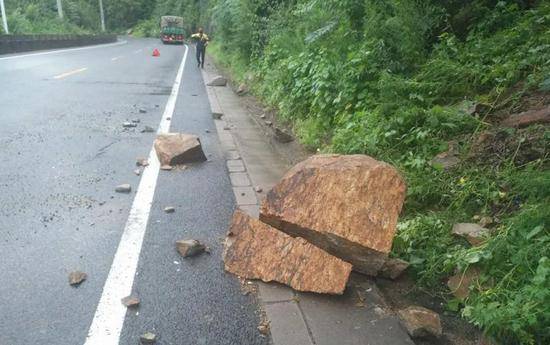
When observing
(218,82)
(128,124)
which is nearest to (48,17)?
(218,82)

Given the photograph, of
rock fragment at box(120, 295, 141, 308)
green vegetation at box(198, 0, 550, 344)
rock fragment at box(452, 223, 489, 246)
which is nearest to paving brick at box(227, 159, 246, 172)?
green vegetation at box(198, 0, 550, 344)

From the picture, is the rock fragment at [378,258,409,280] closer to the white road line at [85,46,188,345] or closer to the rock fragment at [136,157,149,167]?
the white road line at [85,46,188,345]

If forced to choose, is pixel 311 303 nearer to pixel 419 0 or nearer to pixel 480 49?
pixel 480 49

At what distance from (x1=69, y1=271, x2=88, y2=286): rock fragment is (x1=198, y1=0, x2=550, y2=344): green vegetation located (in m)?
2.45

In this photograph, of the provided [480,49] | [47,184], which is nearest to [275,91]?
[480,49]

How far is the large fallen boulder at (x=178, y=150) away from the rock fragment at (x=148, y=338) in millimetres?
3482

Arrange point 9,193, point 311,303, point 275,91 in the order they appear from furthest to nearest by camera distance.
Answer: point 275,91, point 9,193, point 311,303

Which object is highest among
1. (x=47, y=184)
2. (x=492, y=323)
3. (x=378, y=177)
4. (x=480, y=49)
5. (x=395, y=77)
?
(x=480, y=49)

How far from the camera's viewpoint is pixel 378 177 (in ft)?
11.9

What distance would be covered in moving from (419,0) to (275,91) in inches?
150

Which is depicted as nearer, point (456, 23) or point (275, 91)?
point (456, 23)

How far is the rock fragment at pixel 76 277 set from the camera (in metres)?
3.28

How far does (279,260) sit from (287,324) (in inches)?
22.3

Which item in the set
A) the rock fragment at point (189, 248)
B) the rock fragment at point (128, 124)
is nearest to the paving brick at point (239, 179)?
the rock fragment at point (189, 248)
